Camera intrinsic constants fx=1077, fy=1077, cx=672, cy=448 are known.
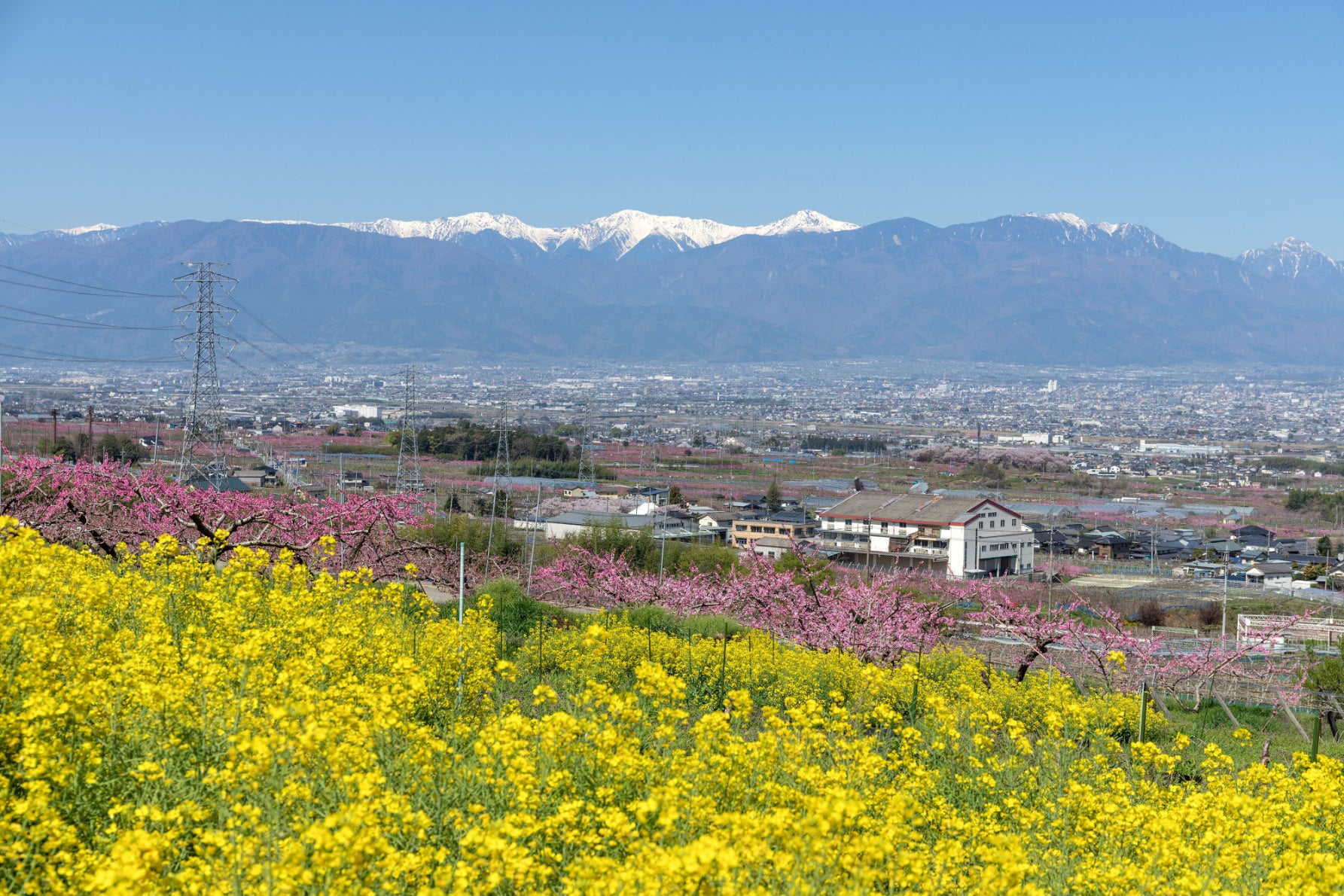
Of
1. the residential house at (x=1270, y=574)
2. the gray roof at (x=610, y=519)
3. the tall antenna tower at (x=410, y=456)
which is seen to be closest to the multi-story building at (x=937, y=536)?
the gray roof at (x=610, y=519)

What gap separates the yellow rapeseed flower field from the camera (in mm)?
3561

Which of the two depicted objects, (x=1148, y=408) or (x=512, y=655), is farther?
(x=1148, y=408)

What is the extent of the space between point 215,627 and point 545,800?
351cm

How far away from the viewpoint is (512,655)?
1062 centimetres

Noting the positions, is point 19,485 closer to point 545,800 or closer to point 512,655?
point 512,655

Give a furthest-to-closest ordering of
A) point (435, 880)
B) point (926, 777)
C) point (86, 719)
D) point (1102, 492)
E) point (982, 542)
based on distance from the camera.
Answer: point (1102, 492) < point (982, 542) < point (926, 777) < point (86, 719) < point (435, 880)

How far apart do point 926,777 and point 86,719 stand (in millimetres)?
4045

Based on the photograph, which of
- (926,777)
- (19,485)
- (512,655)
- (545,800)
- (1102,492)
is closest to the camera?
(545,800)

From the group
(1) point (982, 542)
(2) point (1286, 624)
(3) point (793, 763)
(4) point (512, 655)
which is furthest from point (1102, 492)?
(3) point (793, 763)

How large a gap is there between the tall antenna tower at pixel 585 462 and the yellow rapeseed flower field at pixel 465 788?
45257mm

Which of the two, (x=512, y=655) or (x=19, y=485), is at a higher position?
(x=19, y=485)

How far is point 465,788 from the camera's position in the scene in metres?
4.80

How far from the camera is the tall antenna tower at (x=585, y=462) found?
55.3 m

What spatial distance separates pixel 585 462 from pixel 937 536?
87.5ft
